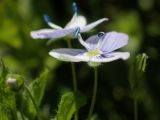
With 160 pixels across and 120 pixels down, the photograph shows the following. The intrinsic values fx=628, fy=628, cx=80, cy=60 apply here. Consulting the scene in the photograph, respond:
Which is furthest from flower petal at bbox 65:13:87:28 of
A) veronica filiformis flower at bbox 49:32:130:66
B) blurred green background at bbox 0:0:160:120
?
blurred green background at bbox 0:0:160:120

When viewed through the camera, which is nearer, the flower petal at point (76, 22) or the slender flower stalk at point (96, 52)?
the slender flower stalk at point (96, 52)

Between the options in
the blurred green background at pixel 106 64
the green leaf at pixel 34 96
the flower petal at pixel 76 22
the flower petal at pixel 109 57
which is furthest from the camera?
the blurred green background at pixel 106 64

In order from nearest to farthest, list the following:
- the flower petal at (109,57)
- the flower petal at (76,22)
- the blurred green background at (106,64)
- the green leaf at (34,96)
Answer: the flower petal at (109,57) → the green leaf at (34,96) → the flower petal at (76,22) → the blurred green background at (106,64)

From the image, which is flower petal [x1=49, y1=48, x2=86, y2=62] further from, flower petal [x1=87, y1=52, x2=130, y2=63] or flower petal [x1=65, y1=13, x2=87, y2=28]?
flower petal [x1=65, y1=13, x2=87, y2=28]

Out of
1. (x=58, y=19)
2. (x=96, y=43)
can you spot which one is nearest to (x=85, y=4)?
(x=58, y=19)

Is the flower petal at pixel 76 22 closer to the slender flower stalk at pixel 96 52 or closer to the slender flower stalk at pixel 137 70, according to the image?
the slender flower stalk at pixel 96 52

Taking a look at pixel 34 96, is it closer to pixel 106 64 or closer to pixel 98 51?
pixel 98 51

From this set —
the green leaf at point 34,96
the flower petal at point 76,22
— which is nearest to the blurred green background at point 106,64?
the flower petal at point 76,22
